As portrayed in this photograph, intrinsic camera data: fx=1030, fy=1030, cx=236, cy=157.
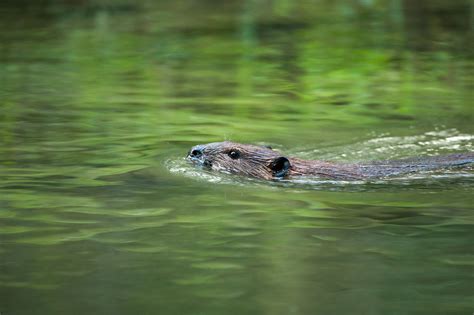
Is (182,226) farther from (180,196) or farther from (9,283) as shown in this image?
(9,283)

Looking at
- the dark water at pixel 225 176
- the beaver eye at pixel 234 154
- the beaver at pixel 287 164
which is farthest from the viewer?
the beaver eye at pixel 234 154

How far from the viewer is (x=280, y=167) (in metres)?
7.19

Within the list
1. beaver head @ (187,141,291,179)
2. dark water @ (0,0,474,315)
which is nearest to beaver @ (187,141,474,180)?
beaver head @ (187,141,291,179)

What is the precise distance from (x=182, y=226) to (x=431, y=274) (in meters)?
1.58

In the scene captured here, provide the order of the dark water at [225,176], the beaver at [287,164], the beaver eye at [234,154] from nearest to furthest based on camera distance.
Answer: the dark water at [225,176] → the beaver at [287,164] → the beaver eye at [234,154]

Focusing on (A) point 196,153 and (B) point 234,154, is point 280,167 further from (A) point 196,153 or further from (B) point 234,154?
(A) point 196,153

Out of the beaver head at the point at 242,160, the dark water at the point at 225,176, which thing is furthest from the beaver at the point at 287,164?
the dark water at the point at 225,176

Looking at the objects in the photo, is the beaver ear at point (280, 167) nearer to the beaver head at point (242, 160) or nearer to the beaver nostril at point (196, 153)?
the beaver head at point (242, 160)

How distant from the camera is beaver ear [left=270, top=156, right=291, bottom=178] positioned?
7156mm

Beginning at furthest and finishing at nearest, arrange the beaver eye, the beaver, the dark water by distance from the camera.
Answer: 1. the beaver eye
2. the beaver
3. the dark water

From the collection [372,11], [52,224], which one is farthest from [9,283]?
[372,11]

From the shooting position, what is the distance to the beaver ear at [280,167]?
7.16 metres

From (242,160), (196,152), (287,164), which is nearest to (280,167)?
(287,164)

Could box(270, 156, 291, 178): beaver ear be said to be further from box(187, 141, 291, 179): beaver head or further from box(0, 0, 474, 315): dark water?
box(0, 0, 474, 315): dark water
